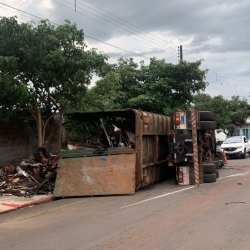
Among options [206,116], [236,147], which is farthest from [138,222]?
[236,147]

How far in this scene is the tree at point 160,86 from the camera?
21.2m

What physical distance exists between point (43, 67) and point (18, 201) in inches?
183

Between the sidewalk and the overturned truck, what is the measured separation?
424 mm

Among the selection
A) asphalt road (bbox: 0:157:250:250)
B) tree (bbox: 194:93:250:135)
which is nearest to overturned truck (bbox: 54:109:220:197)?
asphalt road (bbox: 0:157:250:250)

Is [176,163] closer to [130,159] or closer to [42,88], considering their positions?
[130,159]

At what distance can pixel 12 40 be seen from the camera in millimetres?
12336

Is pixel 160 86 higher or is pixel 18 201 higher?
pixel 160 86

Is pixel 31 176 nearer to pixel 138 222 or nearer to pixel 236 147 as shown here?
pixel 138 222

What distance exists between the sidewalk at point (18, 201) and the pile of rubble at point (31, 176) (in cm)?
41

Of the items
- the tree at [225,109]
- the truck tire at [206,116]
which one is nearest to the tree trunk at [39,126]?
the truck tire at [206,116]

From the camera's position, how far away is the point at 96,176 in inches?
459

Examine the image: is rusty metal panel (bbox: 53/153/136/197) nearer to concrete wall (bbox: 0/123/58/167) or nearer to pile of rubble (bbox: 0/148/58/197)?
pile of rubble (bbox: 0/148/58/197)

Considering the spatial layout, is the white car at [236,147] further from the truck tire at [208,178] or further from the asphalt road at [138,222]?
the asphalt road at [138,222]

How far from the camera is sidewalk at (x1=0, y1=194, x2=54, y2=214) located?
1023cm
